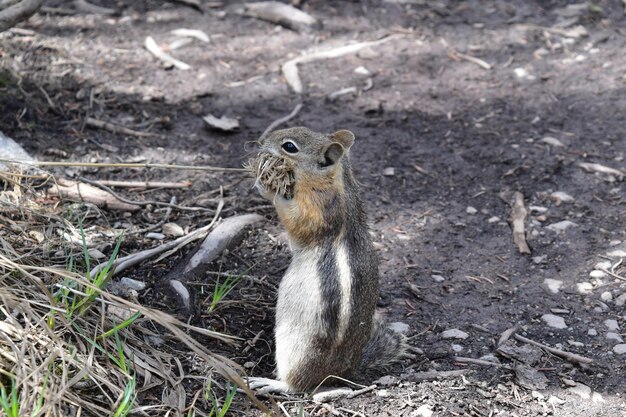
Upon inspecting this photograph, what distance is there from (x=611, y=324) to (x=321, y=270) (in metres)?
1.51

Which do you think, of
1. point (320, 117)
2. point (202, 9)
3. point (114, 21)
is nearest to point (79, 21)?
point (114, 21)

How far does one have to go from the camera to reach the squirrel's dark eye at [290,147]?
3.55 meters

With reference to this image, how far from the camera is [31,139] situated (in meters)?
4.68

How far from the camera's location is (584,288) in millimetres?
4082

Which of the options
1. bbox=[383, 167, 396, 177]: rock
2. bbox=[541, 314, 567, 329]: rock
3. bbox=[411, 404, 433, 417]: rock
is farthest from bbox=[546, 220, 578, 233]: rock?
bbox=[411, 404, 433, 417]: rock

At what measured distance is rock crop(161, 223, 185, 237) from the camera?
4.11 m

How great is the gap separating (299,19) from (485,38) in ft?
4.99

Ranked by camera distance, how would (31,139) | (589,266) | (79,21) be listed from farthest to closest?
1. (79,21)
2. (31,139)
3. (589,266)

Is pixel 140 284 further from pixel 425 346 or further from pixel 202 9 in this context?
pixel 202 9

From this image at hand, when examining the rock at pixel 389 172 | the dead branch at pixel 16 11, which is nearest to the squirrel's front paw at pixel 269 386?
the rock at pixel 389 172

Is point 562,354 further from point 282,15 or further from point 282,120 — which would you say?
point 282,15

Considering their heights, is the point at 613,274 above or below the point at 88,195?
below

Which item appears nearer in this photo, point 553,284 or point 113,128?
point 553,284

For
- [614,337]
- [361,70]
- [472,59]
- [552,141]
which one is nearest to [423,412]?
[614,337]
